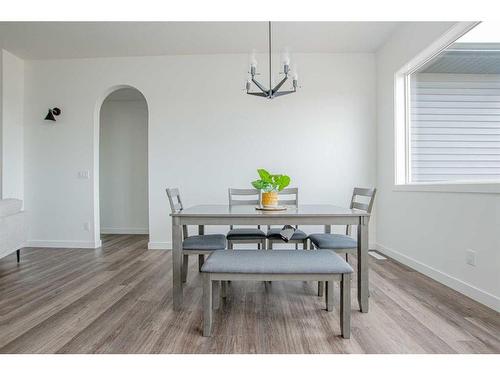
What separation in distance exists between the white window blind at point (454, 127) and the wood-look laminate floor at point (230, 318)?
1067 mm

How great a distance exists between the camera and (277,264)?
5.49 ft

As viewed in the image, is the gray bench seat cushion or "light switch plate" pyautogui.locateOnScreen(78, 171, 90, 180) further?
"light switch plate" pyautogui.locateOnScreen(78, 171, 90, 180)

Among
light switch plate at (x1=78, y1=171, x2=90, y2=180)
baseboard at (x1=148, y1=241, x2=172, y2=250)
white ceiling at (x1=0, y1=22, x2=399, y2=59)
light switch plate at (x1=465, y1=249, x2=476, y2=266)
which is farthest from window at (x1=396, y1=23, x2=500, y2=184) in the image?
light switch plate at (x1=78, y1=171, x2=90, y2=180)

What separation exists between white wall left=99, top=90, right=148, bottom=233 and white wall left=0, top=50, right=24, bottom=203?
4.47ft

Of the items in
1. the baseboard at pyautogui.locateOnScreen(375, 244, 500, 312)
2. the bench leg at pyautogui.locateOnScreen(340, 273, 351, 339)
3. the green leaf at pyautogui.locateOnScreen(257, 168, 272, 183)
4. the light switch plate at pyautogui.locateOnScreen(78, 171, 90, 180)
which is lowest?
the baseboard at pyautogui.locateOnScreen(375, 244, 500, 312)

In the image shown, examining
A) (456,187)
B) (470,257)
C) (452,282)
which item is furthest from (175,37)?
(452,282)

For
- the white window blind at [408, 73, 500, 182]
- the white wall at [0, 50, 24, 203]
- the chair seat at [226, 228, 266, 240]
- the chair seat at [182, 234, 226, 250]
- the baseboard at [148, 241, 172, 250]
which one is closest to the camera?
the chair seat at [182, 234, 226, 250]

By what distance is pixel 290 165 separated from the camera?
13.3ft

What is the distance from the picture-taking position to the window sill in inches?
82.1

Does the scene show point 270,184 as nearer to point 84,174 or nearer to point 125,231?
point 84,174

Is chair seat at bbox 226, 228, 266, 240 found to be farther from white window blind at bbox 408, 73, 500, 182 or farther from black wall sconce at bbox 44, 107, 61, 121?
black wall sconce at bbox 44, 107, 61, 121

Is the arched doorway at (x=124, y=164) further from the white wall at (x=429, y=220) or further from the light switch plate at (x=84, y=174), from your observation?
the white wall at (x=429, y=220)
